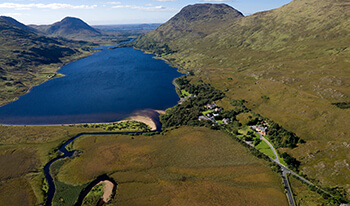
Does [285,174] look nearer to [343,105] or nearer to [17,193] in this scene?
[343,105]

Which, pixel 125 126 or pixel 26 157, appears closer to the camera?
pixel 26 157

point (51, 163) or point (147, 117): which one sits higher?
point (147, 117)

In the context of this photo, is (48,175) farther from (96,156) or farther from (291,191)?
(291,191)

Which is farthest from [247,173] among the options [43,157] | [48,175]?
[43,157]

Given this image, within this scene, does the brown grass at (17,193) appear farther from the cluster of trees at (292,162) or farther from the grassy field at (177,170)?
the cluster of trees at (292,162)

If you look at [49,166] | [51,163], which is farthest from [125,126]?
[49,166]

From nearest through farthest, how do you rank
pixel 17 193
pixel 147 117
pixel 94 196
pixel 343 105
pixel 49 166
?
pixel 94 196, pixel 17 193, pixel 49 166, pixel 343 105, pixel 147 117
